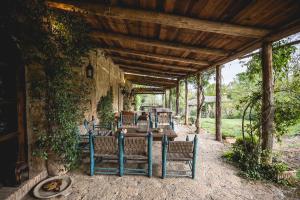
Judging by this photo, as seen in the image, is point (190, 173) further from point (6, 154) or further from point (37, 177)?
point (6, 154)

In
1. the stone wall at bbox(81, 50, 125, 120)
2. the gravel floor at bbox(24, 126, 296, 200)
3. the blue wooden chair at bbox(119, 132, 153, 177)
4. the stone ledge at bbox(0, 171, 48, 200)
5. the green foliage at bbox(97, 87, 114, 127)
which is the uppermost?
the stone wall at bbox(81, 50, 125, 120)

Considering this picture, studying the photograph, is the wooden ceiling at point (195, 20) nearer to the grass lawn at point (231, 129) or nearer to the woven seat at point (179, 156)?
the woven seat at point (179, 156)

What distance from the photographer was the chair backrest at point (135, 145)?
9.93 feet

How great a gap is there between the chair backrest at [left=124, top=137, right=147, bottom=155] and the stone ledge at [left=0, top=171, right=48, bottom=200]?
65.8 inches

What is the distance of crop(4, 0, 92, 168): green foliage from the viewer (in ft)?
8.30

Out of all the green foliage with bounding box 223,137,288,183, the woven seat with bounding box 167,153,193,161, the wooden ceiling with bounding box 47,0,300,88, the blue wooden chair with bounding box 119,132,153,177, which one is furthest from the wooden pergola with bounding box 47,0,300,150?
the blue wooden chair with bounding box 119,132,153,177

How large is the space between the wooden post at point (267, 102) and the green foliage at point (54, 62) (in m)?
3.99

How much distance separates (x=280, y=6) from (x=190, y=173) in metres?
3.39

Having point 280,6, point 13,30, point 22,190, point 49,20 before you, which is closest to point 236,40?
point 280,6

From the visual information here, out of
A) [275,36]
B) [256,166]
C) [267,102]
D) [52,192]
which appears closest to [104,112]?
[52,192]

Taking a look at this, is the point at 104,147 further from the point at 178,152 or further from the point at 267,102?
the point at 267,102

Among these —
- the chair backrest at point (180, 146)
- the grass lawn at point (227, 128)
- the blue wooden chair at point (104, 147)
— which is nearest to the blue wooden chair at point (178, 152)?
the chair backrest at point (180, 146)

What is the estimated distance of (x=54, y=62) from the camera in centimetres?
281

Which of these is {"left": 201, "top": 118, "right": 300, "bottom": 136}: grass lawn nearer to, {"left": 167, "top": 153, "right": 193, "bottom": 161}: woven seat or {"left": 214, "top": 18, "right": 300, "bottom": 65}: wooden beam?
{"left": 214, "top": 18, "right": 300, "bottom": 65}: wooden beam
